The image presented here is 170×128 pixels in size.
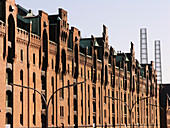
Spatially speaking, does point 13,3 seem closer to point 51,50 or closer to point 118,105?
point 51,50

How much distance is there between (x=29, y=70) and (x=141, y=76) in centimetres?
7162

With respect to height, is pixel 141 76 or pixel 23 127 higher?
pixel 141 76

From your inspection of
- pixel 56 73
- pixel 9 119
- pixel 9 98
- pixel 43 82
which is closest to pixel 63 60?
pixel 56 73

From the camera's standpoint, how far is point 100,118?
87.2 meters

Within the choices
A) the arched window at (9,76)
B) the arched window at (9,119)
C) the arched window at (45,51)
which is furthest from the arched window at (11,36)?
the arched window at (45,51)

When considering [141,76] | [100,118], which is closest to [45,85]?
[100,118]

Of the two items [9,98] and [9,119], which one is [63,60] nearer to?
[9,98]

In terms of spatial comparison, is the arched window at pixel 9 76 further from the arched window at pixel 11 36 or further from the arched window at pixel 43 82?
the arched window at pixel 43 82

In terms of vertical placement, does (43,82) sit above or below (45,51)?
below

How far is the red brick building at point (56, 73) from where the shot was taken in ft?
→ 176

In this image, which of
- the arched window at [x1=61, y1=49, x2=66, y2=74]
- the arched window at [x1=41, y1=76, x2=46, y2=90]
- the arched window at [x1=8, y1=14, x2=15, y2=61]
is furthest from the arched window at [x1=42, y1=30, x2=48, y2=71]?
the arched window at [x1=8, y1=14, x2=15, y2=61]

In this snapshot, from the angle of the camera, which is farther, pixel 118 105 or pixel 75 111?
pixel 118 105

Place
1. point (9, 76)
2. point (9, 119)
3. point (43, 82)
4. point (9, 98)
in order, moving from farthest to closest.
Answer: point (43, 82)
point (9, 76)
point (9, 98)
point (9, 119)

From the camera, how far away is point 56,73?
67.0 m
